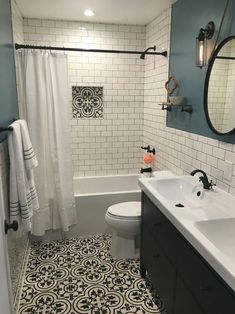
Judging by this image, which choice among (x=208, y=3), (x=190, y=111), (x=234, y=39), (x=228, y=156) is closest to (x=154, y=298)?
(x=228, y=156)

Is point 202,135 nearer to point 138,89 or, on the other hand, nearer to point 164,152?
point 164,152

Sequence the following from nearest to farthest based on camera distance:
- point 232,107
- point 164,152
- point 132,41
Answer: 1. point 232,107
2. point 164,152
3. point 132,41

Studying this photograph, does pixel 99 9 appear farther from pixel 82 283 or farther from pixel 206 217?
pixel 82 283

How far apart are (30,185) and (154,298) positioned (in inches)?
54.1

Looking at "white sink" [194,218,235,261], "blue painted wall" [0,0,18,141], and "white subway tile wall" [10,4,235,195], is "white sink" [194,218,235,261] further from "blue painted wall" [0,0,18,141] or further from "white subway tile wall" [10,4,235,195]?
"blue painted wall" [0,0,18,141]

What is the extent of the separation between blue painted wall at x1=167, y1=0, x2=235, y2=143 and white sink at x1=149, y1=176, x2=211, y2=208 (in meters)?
0.40

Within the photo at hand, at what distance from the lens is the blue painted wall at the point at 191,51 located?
180 centimetres

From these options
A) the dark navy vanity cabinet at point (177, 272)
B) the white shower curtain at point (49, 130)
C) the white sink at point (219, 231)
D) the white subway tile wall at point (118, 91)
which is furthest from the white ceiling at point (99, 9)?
the white sink at point (219, 231)

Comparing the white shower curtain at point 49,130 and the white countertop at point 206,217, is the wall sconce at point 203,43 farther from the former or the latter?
the white shower curtain at point 49,130

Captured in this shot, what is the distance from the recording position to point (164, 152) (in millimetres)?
2857

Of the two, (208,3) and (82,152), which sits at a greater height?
(208,3)

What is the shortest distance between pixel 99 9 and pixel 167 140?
1585 millimetres

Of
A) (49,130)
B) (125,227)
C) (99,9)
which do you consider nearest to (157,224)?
(125,227)

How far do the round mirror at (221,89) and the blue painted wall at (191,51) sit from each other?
70 mm
